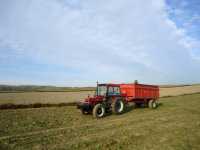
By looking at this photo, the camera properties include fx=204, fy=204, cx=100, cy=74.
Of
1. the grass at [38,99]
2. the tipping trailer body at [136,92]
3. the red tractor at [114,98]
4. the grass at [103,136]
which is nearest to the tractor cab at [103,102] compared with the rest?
the red tractor at [114,98]

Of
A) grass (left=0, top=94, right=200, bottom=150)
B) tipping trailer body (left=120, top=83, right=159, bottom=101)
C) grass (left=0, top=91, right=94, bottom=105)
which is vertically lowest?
grass (left=0, top=94, right=200, bottom=150)

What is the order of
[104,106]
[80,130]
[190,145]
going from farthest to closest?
1. [104,106]
2. [80,130]
3. [190,145]

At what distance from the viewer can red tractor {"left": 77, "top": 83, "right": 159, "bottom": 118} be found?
11422 mm

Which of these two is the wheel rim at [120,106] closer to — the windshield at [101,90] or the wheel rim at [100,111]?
the windshield at [101,90]

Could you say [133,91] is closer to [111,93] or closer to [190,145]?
[111,93]

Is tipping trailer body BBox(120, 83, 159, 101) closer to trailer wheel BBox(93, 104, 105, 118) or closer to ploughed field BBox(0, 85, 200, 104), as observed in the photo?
trailer wheel BBox(93, 104, 105, 118)

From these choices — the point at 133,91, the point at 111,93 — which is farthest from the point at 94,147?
the point at 133,91

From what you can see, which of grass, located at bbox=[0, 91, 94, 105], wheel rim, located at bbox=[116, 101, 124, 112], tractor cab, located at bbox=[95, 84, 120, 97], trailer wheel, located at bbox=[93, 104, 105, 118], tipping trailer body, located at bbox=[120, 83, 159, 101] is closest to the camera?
trailer wheel, located at bbox=[93, 104, 105, 118]

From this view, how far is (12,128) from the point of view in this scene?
841 cm

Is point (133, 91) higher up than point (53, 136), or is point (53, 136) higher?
point (133, 91)

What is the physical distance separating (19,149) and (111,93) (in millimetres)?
7405

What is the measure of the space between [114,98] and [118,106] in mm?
610

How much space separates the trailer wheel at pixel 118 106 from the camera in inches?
487

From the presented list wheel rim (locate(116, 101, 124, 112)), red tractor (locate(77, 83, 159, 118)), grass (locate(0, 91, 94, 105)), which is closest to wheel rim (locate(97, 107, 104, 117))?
red tractor (locate(77, 83, 159, 118))
